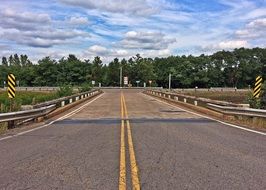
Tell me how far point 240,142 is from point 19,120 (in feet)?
34.9

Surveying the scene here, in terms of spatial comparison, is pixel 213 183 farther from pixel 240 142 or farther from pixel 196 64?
pixel 196 64

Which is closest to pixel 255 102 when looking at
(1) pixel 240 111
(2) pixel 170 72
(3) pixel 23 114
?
(1) pixel 240 111

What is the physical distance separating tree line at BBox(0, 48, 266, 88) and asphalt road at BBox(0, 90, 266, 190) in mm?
124937

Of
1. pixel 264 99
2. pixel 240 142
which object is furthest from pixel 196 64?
pixel 240 142

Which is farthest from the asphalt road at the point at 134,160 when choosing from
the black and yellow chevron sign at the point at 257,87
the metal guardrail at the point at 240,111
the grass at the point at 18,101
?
the black and yellow chevron sign at the point at 257,87

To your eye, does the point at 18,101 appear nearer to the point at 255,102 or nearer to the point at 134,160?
the point at 255,102

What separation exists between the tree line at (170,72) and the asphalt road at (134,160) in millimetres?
124937

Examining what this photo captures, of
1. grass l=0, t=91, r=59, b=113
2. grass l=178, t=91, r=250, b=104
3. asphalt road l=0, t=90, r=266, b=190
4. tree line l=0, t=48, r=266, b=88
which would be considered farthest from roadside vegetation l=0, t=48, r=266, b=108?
asphalt road l=0, t=90, r=266, b=190

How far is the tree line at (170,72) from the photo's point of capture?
14250cm

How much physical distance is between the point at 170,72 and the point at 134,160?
134799 millimetres

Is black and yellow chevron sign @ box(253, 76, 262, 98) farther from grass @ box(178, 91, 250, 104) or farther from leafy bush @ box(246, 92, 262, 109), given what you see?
grass @ box(178, 91, 250, 104)

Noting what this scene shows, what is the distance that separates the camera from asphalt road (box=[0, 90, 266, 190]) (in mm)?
7625

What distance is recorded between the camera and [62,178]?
799cm

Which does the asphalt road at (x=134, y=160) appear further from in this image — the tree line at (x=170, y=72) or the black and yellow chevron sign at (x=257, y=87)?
the tree line at (x=170, y=72)
